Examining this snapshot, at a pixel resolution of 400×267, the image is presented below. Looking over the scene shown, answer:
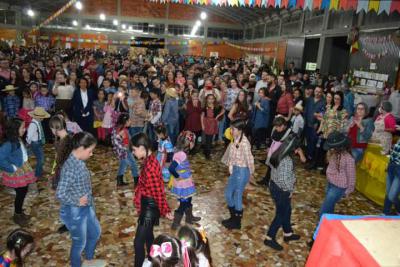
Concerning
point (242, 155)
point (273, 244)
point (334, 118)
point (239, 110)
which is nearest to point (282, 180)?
point (242, 155)

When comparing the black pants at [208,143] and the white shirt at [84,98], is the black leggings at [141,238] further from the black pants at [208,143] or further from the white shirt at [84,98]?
the white shirt at [84,98]

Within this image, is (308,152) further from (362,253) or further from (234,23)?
(234,23)

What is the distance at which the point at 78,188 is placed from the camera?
9.82 ft

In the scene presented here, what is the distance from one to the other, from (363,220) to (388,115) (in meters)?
4.65

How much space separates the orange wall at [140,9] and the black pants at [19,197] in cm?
3428

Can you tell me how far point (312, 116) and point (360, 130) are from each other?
1.58 metres

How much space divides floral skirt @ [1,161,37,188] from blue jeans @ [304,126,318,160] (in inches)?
235

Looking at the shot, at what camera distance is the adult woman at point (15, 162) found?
12.9ft

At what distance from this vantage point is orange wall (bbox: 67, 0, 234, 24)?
34750 mm

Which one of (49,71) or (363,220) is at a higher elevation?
(49,71)

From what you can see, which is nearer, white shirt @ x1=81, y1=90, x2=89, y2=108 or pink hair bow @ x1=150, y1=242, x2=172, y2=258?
pink hair bow @ x1=150, y1=242, x2=172, y2=258

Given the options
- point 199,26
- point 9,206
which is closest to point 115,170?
point 9,206

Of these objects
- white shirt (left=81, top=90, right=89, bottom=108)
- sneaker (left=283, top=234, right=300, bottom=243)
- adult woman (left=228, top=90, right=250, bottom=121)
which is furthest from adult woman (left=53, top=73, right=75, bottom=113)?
→ sneaker (left=283, top=234, right=300, bottom=243)

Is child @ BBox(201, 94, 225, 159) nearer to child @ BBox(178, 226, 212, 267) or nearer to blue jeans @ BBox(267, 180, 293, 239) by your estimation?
blue jeans @ BBox(267, 180, 293, 239)
